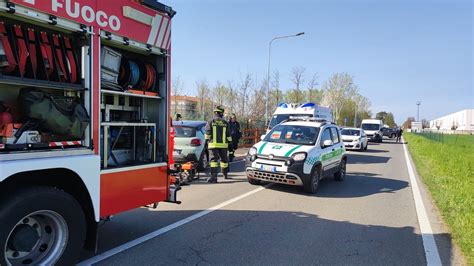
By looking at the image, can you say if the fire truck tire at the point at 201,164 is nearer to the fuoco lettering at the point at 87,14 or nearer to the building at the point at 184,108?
the fuoco lettering at the point at 87,14

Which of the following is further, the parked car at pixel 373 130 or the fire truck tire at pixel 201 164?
the parked car at pixel 373 130

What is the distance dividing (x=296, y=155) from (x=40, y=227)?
5865 millimetres

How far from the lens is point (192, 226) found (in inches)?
231

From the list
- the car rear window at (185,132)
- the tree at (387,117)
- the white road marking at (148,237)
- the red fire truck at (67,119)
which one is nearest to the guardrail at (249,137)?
the car rear window at (185,132)

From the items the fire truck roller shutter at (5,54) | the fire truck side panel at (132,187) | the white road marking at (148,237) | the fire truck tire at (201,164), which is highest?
the fire truck roller shutter at (5,54)

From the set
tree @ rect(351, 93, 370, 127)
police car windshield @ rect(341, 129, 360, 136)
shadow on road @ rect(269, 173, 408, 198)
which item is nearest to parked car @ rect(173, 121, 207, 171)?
shadow on road @ rect(269, 173, 408, 198)

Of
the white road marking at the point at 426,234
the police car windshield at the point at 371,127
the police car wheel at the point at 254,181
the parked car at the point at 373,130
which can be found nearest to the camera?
the white road marking at the point at 426,234

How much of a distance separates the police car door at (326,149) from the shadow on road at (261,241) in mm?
2864

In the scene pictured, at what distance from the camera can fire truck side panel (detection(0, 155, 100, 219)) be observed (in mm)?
3064

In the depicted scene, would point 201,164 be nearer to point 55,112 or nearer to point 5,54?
point 55,112

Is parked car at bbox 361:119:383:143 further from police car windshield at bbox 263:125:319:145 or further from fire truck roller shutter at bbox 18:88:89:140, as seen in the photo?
fire truck roller shutter at bbox 18:88:89:140

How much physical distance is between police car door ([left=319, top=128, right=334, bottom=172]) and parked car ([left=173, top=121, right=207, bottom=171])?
3.56 m

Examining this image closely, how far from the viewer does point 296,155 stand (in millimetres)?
8531

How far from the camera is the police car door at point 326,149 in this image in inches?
368
